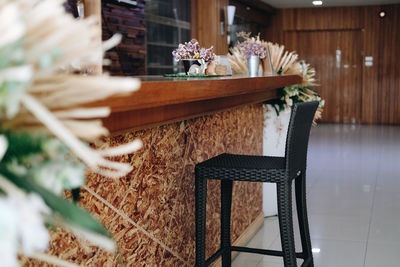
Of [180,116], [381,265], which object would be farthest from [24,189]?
[381,265]

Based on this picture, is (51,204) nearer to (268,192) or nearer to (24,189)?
(24,189)

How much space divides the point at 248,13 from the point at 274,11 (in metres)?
1.85

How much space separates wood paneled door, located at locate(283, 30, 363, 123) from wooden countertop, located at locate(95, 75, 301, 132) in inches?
393

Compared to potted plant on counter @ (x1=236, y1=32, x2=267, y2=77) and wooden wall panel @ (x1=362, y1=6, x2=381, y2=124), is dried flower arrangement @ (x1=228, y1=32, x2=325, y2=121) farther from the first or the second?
wooden wall panel @ (x1=362, y1=6, x2=381, y2=124)

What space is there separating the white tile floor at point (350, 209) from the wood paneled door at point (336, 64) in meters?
3.65

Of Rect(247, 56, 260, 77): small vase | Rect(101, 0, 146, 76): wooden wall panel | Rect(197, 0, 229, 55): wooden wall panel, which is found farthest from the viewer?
Rect(197, 0, 229, 55): wooden wall panel

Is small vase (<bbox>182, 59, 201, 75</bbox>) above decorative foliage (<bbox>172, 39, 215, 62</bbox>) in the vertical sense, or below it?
below

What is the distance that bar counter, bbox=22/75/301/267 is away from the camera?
6.10 feet

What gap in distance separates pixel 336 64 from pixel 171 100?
1157 centimetres

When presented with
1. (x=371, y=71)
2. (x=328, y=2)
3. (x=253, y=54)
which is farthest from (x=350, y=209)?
(x=371, y=71)

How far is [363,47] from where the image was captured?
497 inches

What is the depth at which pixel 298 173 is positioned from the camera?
296 cm

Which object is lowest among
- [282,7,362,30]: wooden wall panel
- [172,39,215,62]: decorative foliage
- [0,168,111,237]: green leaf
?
[0,168,111,237]: green leaf

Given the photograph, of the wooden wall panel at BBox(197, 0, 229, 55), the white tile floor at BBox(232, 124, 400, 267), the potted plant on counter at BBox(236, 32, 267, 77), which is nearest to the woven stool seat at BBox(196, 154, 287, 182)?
the white tile floor at BBox(232, 124, 400, 267)
